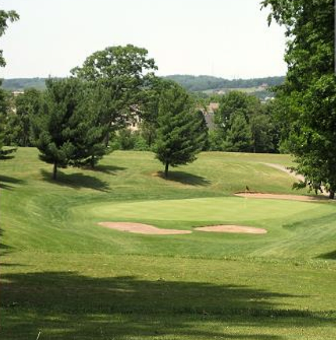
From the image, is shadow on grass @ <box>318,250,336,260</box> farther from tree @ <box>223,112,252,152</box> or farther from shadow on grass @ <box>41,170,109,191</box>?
tree @ <box>223,112,252,152</box>

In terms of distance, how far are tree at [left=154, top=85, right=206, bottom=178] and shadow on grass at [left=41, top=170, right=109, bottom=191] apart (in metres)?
8.69

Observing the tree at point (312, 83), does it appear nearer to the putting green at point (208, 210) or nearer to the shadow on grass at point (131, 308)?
the shadow on grass at point (131, 308)

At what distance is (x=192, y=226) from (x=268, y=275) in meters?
19.7

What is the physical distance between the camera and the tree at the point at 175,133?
A: 218 feet

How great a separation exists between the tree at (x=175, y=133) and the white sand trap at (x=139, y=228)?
2947 centimetres

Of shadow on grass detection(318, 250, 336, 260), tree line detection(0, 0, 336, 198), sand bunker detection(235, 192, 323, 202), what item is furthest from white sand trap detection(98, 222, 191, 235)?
sand bunker detection(235, 192, 323, 202)

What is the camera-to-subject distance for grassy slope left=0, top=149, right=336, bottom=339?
10273mm

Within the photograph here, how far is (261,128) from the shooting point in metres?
122

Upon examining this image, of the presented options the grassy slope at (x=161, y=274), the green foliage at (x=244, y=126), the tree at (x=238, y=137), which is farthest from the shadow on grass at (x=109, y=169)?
the green foliage at (x=244, y=126)

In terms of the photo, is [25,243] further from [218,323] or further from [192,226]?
[218,323]

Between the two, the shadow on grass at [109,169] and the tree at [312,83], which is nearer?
the tree at [312,83]

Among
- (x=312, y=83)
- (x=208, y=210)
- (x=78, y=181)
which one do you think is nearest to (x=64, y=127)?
(x=78, y=181)

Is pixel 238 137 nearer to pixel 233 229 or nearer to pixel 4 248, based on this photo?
pixel 233 229

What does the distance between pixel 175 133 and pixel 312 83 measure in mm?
45454
